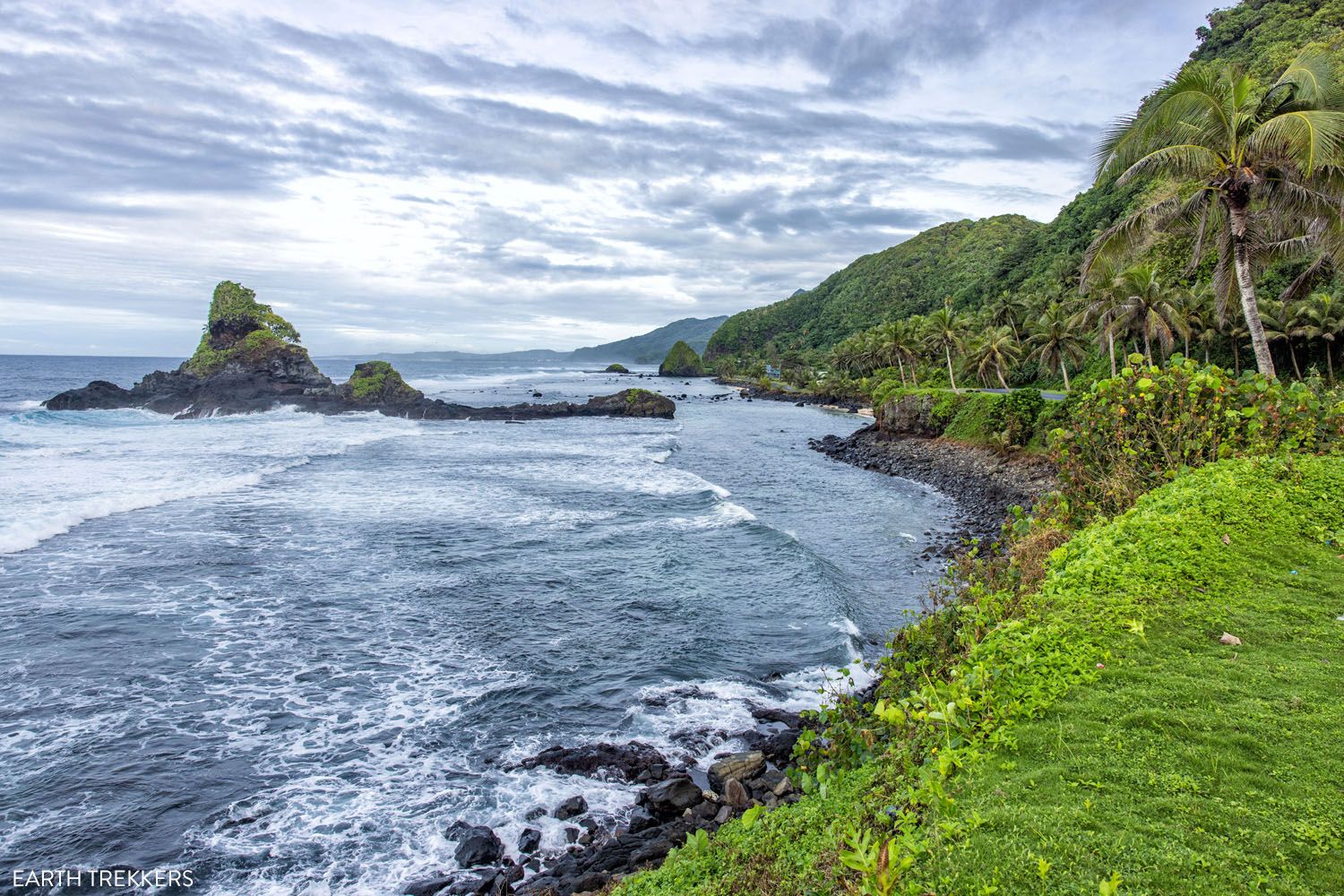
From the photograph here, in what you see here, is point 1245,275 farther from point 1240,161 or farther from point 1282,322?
point 1282,322

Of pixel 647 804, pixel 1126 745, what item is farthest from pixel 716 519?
pixel 1126 745

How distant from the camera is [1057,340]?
53.6m

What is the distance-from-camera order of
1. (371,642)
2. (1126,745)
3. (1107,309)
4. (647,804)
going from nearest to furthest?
(1126,745) < (647,804) < (371,642) < (1107,309)

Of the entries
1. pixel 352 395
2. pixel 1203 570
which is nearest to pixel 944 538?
pixel 1203 570

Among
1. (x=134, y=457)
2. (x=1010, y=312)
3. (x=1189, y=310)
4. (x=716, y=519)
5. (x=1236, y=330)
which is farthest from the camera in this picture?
(x=1010, y=312)

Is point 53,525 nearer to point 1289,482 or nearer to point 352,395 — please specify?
point 1289,482

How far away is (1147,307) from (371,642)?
4505 cm

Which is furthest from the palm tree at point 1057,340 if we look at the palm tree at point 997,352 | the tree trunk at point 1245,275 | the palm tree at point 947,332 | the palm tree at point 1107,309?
the tree trunk at point 1245,275

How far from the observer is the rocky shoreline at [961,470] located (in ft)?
92.1

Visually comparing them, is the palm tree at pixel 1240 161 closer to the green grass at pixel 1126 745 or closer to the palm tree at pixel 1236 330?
the green grass at pixel 1126 745

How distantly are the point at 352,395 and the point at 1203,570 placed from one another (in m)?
76.8

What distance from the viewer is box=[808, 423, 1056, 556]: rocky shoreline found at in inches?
1106

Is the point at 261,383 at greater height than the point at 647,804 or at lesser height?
greater

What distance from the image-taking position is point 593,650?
619 inches
